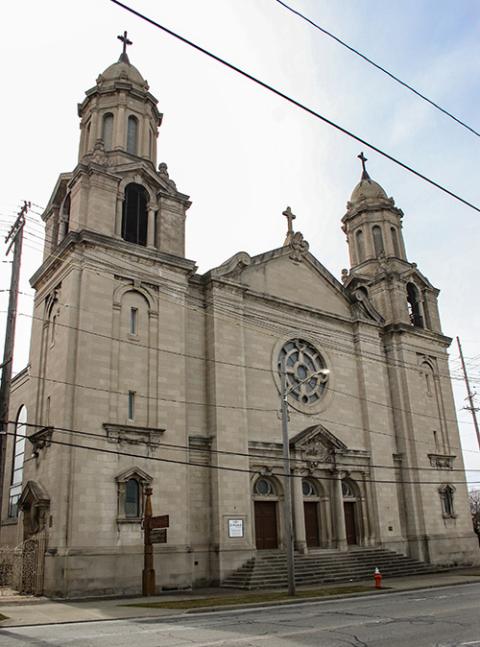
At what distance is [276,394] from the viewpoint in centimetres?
3142

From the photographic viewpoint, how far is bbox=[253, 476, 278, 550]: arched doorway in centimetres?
2877

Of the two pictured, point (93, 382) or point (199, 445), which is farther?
point (199, 445)

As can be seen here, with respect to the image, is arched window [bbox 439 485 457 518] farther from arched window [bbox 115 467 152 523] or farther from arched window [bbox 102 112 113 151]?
arched window [bbox 102 112 113 151]

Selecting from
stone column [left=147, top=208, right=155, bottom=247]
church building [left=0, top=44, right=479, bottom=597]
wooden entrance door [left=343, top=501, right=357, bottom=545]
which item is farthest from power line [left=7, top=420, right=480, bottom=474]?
stone column [left=147, top=208, right=155, bottom=247]

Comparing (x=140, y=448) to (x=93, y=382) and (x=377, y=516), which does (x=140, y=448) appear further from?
(x=377, y=516)

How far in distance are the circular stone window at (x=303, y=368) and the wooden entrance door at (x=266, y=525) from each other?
595 centimetres

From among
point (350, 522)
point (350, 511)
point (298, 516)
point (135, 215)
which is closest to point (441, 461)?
point (350, 511)

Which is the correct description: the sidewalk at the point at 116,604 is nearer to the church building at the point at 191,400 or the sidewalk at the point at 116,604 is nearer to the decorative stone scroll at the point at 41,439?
the church building at the point at 191,400

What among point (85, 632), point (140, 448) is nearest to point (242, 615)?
point (85, 632)

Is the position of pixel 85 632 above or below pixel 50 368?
below

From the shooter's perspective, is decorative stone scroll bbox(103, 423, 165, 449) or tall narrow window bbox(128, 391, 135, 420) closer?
decorative stone scroll bbox(103, 423, 165, 449)

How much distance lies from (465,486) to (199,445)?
Answer: 65.0 ft

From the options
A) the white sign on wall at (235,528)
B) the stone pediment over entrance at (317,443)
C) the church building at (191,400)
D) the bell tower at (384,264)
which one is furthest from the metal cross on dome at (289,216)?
the white sign on wall at (235,528)

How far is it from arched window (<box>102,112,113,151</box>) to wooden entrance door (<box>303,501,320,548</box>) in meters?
21.3
